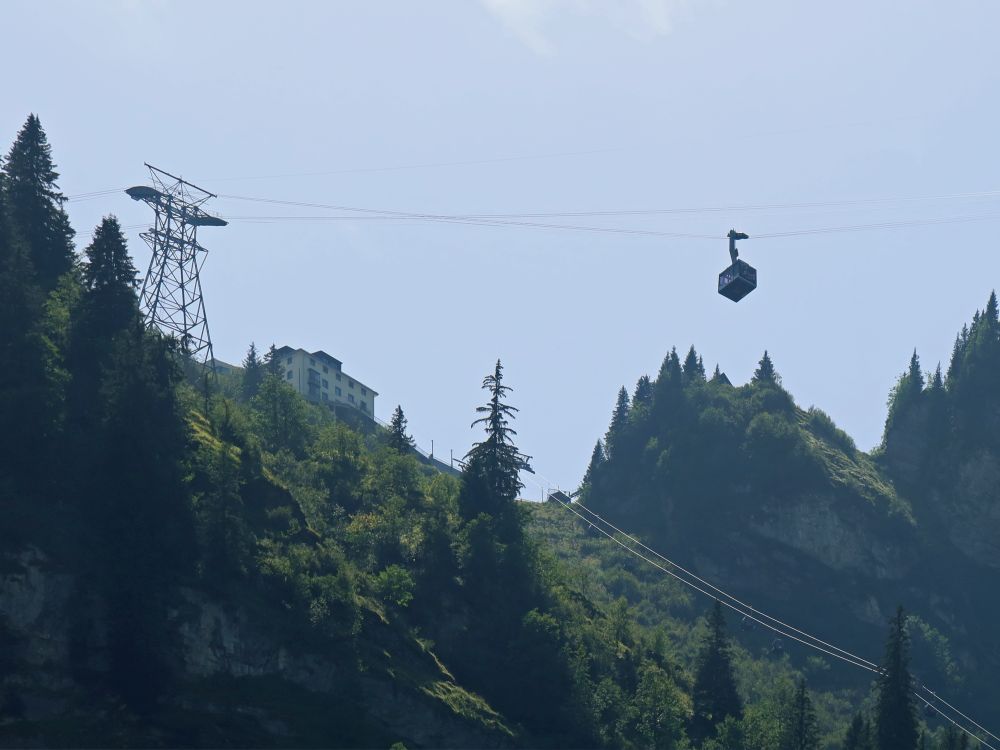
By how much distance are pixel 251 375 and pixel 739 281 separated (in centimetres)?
8305

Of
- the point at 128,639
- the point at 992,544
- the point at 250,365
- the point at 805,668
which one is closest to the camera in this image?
the point at 128,639

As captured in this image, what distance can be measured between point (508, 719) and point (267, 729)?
787 inches

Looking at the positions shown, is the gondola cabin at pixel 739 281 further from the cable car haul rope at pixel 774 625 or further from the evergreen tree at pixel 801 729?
the cable car haul rope at pixel 774 625

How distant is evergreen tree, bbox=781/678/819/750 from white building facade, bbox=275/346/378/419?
271ft

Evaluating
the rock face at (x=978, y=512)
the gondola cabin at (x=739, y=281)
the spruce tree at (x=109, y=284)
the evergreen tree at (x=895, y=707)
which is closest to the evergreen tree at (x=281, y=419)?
the spruce tree at (x=109, y=284)

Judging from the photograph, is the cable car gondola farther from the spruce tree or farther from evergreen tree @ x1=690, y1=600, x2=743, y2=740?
the spruce tree

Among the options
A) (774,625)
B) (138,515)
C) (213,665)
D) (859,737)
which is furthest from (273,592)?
(774,625)

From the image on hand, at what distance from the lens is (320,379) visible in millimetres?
184875

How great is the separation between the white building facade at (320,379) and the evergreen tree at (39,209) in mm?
61142

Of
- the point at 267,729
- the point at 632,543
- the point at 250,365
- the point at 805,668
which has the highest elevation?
the point at 250,365

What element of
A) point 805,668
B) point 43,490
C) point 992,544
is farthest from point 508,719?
point 992,544

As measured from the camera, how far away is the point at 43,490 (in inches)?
3529

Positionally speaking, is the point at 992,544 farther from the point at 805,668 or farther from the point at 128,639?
the point at 128,639

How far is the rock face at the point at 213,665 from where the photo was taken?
81.2m
